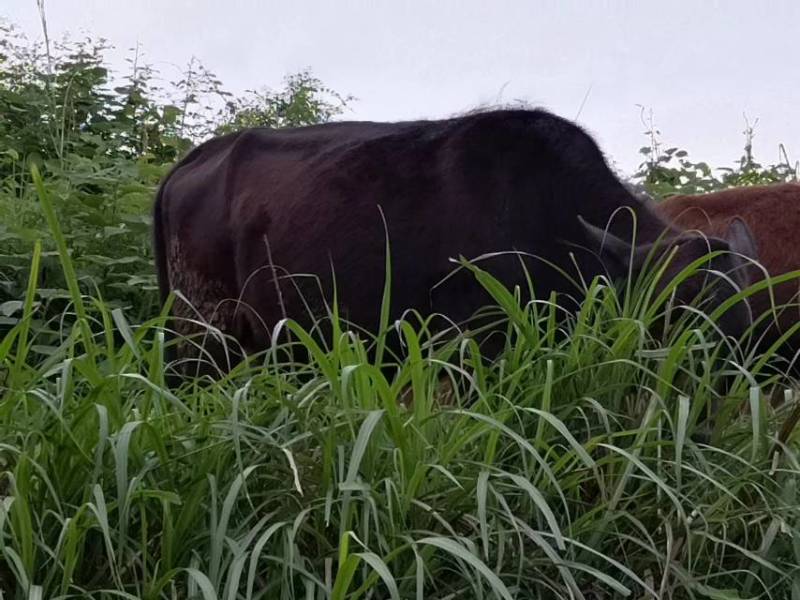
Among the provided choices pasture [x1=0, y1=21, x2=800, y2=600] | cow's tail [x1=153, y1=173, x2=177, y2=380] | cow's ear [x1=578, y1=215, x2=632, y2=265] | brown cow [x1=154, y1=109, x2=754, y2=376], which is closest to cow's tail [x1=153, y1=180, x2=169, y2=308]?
cow's tail [x1=153, y1=173, x2=177, y2=380]

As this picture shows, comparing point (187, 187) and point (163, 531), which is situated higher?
point (187, 187)

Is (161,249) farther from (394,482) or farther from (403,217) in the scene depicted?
(394,482)

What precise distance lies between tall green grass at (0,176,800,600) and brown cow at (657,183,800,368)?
2.74 m

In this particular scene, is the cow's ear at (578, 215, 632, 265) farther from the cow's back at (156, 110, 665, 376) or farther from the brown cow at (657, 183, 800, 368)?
the brown cow at (657, 183, 800, 368)

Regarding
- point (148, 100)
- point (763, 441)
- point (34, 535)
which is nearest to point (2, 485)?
point (34, 535)

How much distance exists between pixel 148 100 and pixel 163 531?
283 inches

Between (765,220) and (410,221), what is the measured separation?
2078 mm

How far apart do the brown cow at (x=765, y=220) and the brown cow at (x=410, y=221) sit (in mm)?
977

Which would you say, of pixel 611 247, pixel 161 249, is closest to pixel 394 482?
pixel 611 247

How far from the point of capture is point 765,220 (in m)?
5.64

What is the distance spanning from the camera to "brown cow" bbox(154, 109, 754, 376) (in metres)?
4.30

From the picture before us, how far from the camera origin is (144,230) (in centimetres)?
582

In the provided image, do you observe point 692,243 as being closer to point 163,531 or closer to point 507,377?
point 507,377

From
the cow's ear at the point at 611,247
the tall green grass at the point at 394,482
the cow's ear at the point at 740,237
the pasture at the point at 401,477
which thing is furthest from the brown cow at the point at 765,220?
the tall green grass at the point at 394,482
